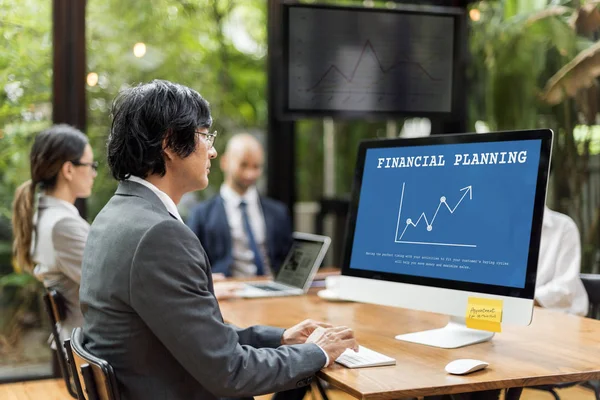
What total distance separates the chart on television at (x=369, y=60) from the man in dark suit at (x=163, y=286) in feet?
6.14

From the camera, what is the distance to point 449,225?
225 cm

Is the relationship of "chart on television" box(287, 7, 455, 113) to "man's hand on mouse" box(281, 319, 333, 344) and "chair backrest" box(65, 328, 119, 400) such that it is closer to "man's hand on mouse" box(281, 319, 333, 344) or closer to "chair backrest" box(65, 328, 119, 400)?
"man's hand on mouse" box(281, 319, 333, 344)

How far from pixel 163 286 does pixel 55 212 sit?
160 cm

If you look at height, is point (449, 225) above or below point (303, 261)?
above

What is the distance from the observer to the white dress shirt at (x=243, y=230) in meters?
4.38

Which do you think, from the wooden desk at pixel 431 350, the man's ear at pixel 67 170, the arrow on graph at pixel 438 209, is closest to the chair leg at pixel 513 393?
the wooden desk at pixel 431 350

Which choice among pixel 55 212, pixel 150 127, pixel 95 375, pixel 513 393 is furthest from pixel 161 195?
pixel 55 212

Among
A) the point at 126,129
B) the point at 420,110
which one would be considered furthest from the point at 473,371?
the point at 420,110

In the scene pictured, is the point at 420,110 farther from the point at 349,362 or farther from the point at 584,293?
the point at 349,362

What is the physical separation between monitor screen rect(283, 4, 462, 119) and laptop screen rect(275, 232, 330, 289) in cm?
81

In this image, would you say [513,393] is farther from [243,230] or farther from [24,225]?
[243,230]

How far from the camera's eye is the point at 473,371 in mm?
1879

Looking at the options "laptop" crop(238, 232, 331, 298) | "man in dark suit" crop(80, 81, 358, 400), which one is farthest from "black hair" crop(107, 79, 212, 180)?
"laptop" crop(238, 232, 331, 298)

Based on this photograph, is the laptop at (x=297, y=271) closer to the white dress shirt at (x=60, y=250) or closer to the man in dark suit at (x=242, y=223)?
the white dress shirt at (x=60, y=250)
